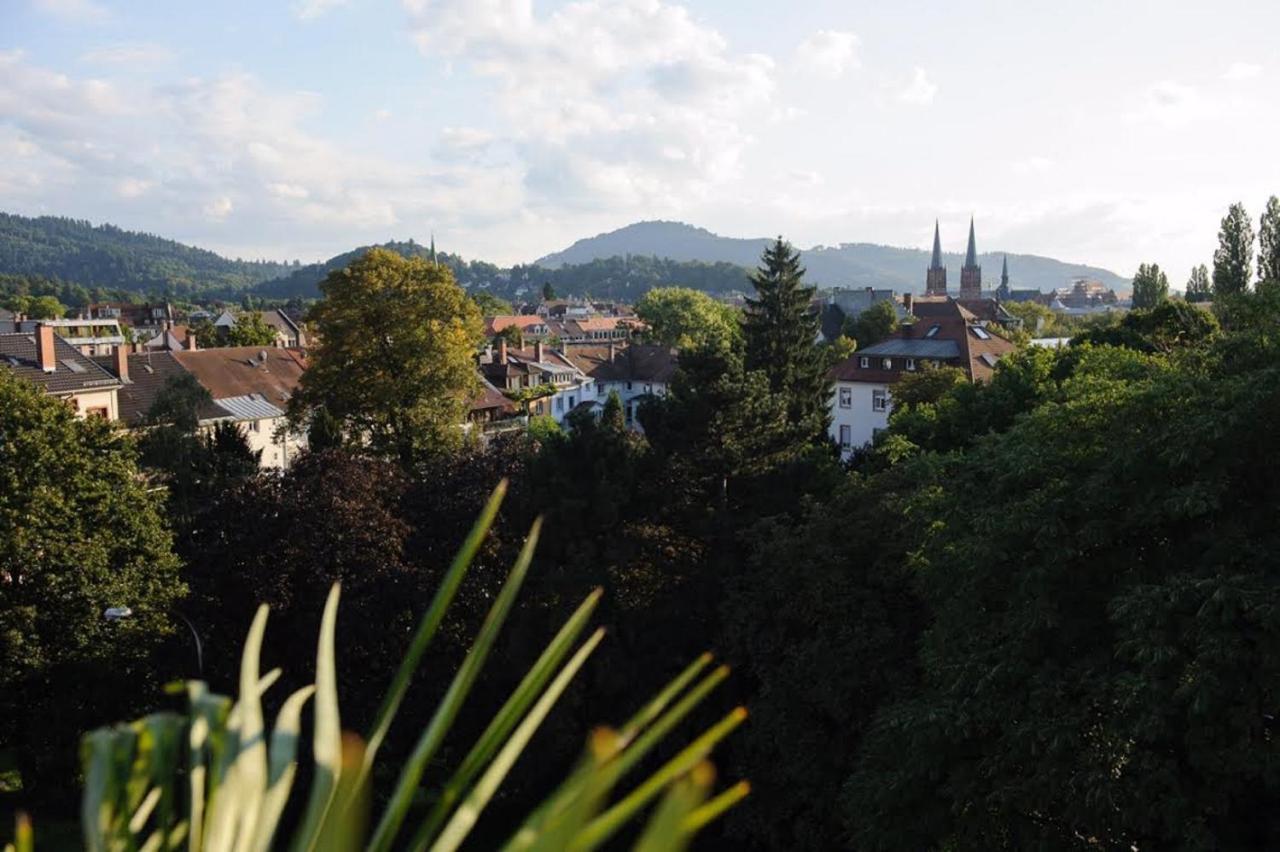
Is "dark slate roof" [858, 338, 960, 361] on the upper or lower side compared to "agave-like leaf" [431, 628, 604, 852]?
upper

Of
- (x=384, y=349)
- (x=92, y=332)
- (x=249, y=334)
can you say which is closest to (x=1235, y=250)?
(x=384, y=349)

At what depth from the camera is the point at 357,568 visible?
76.4 ft

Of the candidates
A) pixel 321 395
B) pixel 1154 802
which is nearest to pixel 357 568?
pixel 321 395

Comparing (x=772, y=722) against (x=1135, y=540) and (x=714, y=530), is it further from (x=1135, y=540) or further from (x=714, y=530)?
(x=1135, y=540)

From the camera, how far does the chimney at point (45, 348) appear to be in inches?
1590

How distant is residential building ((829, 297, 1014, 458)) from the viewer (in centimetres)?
5091

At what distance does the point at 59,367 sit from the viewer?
42.0 meters

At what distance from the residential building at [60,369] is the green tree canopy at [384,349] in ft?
35.3

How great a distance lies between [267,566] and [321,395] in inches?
539

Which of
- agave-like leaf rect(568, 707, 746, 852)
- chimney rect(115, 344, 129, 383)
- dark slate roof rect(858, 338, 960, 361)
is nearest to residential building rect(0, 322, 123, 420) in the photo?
chimney rect(115, 344, 129, 383)

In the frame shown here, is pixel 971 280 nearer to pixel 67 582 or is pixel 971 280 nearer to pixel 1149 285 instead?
pixel 1149 285

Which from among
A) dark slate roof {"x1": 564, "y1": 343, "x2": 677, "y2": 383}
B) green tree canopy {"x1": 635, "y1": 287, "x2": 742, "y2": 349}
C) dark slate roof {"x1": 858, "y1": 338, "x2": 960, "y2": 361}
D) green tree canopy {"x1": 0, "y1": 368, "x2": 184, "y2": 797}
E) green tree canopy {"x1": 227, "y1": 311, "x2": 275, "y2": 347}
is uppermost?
green tree canopy {"x1": 635, "y1": 287, "x2": 742, "y2": 349}

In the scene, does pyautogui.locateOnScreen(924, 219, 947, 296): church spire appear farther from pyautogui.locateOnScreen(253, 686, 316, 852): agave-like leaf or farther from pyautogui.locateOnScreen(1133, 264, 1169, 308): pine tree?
pyautogui.locateOnScreen(253, 686, 316, 852): agave-like leaf

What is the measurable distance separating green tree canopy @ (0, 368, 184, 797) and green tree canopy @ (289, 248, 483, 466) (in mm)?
12969
